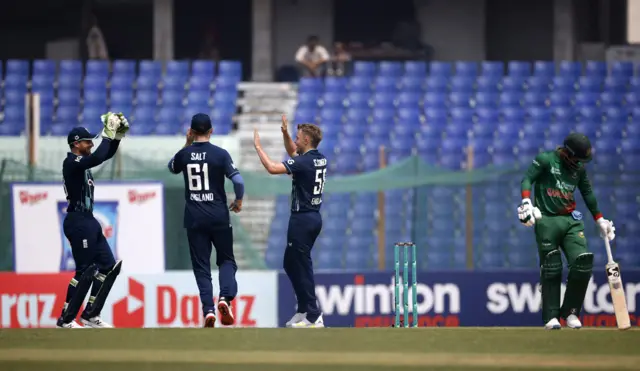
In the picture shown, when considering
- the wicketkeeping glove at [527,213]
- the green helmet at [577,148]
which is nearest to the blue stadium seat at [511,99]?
the green helmet at [577,148]

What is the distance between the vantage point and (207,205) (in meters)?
11.8

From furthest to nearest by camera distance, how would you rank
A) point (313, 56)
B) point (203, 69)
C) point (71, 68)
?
1. point (313, 56)
2. point (71, 68)
3. point (203, 69)

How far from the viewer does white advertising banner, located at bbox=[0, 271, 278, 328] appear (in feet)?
54.6

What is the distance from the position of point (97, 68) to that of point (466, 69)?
6.93 meters

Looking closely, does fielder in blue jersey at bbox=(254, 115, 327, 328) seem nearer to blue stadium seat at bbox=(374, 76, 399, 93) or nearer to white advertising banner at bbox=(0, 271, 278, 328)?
white advertising banner at bbox=(0, 271, 278, 328)

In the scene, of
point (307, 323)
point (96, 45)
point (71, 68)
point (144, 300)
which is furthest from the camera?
point (96, 45)

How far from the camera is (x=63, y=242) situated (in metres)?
16.9

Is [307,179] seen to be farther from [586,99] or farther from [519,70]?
[519,70]

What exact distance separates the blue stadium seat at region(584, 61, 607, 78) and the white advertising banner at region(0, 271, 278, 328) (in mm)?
9715

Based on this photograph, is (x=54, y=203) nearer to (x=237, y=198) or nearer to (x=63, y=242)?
(x=63, y=242)

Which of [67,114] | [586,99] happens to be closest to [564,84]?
[586,99]

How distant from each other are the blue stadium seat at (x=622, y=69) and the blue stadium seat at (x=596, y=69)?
149 millimetres

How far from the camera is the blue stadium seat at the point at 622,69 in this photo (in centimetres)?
2383

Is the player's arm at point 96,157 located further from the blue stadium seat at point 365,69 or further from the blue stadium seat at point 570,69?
the blue stadium seat at point 570,69
